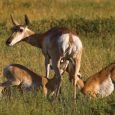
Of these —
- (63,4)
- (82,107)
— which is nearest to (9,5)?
(63,4)

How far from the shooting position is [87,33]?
1969 centimetres

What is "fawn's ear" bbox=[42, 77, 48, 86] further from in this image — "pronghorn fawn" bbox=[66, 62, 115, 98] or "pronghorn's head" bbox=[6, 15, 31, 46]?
"pronghorn's head" bbox=[6, 15, 31, 46]

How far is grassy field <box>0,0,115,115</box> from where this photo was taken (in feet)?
32.8

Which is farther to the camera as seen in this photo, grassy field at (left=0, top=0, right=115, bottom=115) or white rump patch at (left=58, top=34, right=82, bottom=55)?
white rump patch at (left=58, top=34, right=82, bottom=55)

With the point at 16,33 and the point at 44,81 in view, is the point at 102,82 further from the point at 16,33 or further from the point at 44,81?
the point at 16,33

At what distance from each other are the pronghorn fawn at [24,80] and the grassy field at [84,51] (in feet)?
0.54

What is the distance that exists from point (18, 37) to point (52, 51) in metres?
1.07

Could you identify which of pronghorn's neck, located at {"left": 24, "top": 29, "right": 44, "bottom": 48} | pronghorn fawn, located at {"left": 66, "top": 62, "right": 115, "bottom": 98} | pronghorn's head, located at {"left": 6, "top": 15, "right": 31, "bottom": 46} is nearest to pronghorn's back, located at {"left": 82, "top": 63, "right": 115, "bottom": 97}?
pronghorn fawn, located at {"left": 66, "top": 62, "right": 115, "bottom": 98}

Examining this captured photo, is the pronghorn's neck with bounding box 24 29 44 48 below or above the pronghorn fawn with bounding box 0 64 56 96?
above

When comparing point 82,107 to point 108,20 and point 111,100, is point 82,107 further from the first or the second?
point 108,20

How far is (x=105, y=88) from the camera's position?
38.7 ft

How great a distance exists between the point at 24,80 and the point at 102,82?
57.9 inches

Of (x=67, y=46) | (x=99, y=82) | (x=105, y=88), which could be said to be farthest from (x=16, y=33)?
(x=105, y=88)

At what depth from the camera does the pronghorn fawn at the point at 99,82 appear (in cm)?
1178
